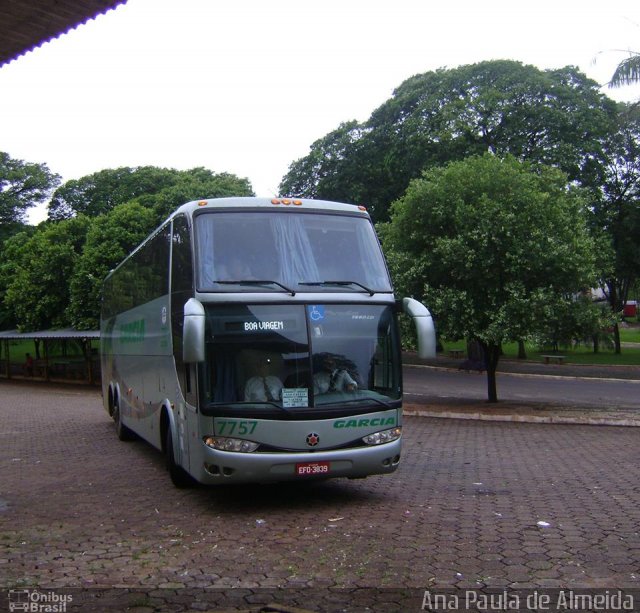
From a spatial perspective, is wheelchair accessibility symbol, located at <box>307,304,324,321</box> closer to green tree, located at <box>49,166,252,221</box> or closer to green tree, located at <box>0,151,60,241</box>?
green tree, located at <box>49,166,252,221</box>

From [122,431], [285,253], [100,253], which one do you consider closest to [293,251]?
[285,253]

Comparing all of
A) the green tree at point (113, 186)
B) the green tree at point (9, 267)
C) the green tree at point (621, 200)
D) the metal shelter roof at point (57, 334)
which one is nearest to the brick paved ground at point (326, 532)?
the metal shelter roof at point (57, 334)

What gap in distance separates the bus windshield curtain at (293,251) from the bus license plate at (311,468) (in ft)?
6.77

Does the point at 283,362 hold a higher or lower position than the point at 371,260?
lower

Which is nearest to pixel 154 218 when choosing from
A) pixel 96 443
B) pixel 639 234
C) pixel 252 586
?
pixel 96 443

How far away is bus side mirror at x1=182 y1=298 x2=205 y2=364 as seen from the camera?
7355mm

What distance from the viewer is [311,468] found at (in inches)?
308

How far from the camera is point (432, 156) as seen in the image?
31.5 m

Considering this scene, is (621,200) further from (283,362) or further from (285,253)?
(283,362)

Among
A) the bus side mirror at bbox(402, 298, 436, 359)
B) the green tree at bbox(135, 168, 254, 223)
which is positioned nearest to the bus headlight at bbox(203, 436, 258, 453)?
the bus side mirror at bbox(402, 298, 436, 359)

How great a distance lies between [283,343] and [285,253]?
3.72 feet

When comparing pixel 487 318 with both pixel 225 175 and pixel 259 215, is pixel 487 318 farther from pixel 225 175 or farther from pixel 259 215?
pixel 225 175

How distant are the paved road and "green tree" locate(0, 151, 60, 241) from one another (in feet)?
86.7

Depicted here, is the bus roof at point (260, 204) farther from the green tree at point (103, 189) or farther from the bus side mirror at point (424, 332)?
the green tree at point (103, 189)
